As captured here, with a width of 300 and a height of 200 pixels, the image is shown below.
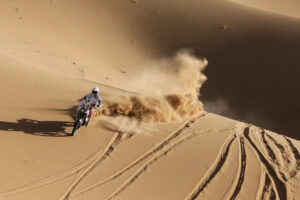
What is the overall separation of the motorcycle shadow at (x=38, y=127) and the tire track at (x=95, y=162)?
1002 millimetres

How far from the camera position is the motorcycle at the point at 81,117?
7597 mm

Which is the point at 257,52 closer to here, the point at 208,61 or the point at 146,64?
the point at 208,61

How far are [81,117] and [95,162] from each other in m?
1.31

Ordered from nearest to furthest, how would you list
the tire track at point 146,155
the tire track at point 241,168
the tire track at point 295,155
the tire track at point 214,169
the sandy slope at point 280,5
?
the tire track at point 146,155 → the tire track at point 214,169 → the tire track at point 241,168 → the tire track at point 295,155 → the sandy slope at point 280,5

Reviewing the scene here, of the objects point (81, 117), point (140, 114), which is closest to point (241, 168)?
point (140, 114)

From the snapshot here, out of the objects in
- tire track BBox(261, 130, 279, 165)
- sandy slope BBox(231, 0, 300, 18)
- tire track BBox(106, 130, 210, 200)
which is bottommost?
tire track BBox(106, 130, 210, 200)

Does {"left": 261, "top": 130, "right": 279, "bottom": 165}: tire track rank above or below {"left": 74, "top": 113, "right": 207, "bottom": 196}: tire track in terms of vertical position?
above

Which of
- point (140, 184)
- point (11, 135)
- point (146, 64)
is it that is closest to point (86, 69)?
point (146, 64)

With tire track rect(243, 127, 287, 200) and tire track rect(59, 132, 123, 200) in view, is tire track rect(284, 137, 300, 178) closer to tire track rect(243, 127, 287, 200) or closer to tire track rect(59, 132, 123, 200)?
tire track rect(243, 127, 287, 200)

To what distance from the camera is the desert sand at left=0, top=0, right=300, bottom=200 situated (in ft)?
21.0

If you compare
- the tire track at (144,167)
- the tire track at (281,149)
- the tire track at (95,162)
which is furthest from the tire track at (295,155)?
the tire track at (95,162)

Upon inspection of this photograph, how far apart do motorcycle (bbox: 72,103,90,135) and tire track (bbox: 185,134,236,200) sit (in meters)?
2.89

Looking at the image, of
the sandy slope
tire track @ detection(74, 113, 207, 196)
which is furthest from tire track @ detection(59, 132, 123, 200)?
the sandy slope

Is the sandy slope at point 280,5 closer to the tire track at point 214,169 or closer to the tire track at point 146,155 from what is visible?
the tire track at point 146,155
